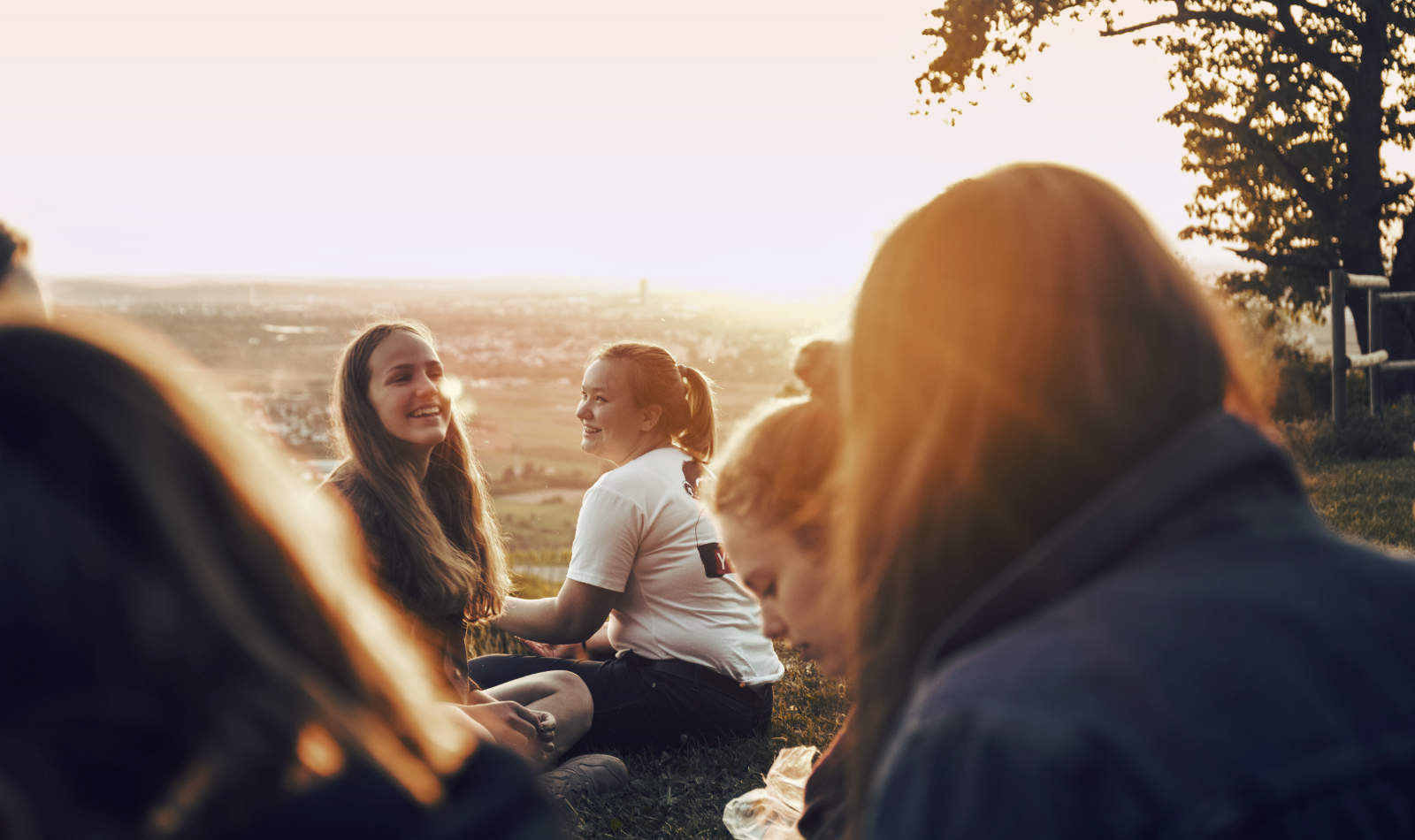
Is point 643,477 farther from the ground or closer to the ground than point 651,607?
farther from the ground

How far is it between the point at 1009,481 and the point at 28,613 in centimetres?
91

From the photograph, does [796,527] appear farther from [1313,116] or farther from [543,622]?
[1313,116]

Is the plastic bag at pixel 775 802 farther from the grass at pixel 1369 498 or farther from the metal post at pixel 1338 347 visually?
the metal post at pixel 1338 347

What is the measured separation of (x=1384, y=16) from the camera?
15.8 meters

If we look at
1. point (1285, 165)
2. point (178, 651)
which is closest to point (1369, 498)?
point (178, 651)

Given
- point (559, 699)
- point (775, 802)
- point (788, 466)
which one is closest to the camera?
point (788, 466)

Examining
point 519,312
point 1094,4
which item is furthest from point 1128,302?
point 519,312

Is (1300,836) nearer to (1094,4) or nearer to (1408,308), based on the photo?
(1094,4)

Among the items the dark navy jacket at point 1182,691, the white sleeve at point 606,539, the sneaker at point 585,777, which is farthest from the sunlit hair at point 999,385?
the white sleeve at point 606,539

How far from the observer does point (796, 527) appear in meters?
2.17

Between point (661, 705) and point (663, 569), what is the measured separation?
0.58 m

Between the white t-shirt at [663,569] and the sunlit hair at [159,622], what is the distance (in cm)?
340

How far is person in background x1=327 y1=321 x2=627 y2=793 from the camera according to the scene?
3818 millimetres

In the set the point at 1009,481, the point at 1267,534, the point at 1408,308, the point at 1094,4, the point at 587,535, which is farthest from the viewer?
the point at 1408,308
